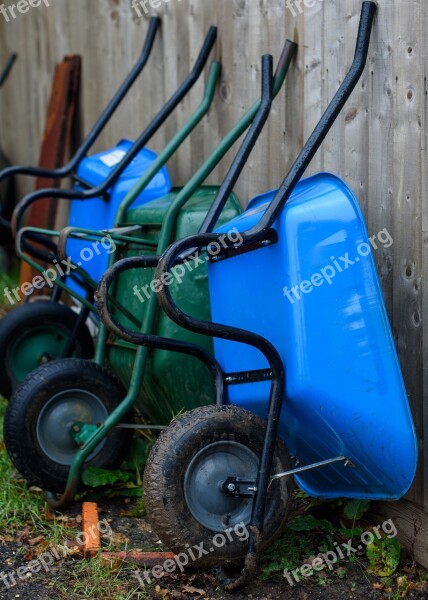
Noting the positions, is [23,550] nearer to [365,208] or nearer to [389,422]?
[389,422]

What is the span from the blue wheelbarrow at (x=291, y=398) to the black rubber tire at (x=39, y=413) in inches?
34.8

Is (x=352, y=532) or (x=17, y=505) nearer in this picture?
(x=352, y=532)

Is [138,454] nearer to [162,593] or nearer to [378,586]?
[162,593]

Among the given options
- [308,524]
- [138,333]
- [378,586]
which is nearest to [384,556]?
[378,586]

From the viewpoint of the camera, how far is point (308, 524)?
2982mm

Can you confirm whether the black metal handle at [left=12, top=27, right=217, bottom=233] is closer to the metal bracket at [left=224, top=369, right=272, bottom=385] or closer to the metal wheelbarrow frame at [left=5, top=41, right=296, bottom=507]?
the metal wheelbarrow frame at [left=5, top=41, right=296, bottom=507]

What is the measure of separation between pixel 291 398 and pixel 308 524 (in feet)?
1.98

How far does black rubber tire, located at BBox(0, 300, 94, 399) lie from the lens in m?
4.09

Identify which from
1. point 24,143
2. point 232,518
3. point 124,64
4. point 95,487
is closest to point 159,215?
point 95,487

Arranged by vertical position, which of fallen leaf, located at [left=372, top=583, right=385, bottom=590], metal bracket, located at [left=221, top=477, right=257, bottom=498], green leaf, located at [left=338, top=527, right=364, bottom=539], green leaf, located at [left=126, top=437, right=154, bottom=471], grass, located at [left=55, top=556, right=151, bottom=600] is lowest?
fallen leaf, located at [left=372, top=583, right=385, bottom=590]

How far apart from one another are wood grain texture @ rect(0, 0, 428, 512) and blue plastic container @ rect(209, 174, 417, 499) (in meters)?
0.22

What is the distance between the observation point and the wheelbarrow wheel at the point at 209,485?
8.31 ft

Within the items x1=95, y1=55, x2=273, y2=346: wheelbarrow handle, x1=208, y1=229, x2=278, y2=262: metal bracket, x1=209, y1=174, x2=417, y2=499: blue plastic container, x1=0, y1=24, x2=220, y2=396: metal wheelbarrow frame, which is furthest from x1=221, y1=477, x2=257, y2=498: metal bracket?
x1=0, y1=24, x2=220, y2=396: metal wheelbarrow frame

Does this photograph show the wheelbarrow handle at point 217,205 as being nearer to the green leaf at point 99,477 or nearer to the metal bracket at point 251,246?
the metal bracket at point 251,246
